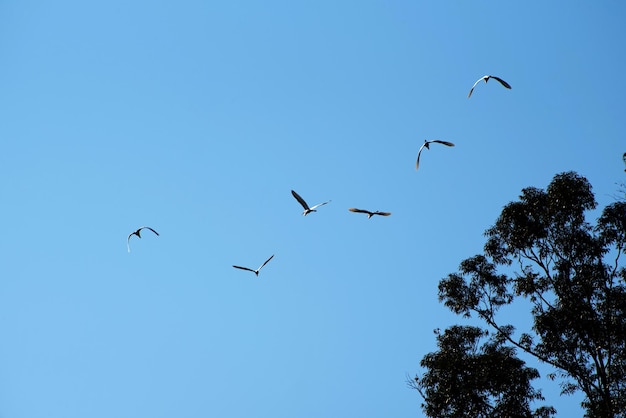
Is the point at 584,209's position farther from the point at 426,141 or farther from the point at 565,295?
the point at 426,141

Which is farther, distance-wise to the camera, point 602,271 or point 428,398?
point 602,271

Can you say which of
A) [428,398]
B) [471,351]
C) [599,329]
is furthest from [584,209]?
[428,398]

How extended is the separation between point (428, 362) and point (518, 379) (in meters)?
2.82

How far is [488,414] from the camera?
2695 cm

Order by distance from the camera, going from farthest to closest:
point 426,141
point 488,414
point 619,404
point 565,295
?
point 565,295 < point 488,414 < point 619,404 < point 426,141

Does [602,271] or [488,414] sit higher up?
[602,271]

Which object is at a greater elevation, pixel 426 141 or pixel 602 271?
pixel 602 271

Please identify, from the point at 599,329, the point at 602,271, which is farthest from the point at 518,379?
the point at 602,271

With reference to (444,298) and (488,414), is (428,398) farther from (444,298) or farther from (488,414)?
(444,298)

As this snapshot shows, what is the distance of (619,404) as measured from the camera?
24.0 m

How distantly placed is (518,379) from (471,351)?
6.38ft

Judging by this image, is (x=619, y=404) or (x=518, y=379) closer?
(x=619, y=404)

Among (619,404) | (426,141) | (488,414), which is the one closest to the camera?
(426,141)

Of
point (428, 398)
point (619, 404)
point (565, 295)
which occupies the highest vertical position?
point (565, 295)
